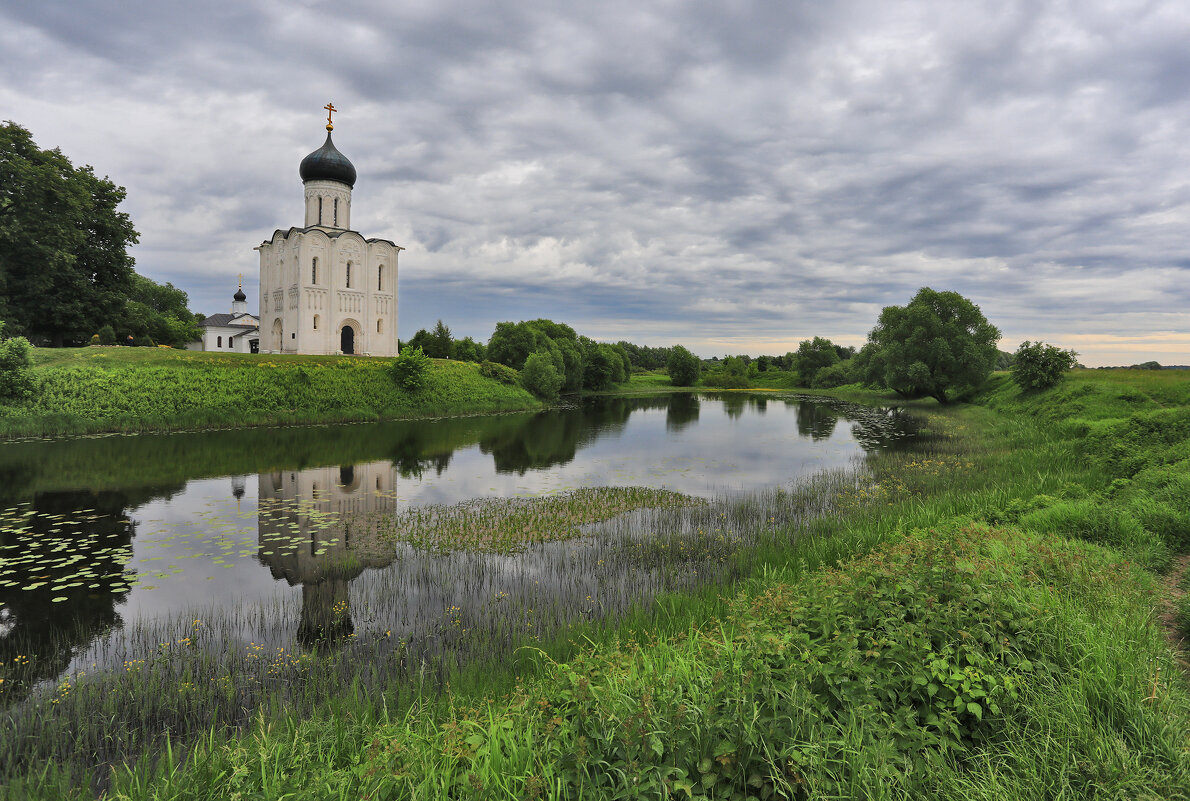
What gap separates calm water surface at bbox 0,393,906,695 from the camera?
7.90 m

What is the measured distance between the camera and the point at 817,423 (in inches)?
1455

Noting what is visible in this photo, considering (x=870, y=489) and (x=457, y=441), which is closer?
(x=870, y=489)

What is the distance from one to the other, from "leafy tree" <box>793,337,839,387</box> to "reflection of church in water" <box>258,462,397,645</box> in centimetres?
9089

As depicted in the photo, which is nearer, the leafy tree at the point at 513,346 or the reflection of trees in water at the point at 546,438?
the reflection of trees in water at the point at 546,438

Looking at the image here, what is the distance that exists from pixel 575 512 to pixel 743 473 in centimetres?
797

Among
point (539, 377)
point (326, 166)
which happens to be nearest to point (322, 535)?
point (539, 377)

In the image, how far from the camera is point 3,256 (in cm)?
3144

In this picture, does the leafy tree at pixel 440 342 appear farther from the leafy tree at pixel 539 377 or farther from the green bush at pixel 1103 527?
the green bush at pixel 1103 527

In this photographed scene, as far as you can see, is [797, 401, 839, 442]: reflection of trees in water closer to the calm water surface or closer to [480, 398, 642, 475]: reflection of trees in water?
the calm water surface

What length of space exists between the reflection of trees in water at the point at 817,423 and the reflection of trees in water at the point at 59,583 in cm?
2775

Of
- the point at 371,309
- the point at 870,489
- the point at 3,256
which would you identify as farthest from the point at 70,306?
the point at 870,489

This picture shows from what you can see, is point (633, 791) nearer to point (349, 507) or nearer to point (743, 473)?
point (349, 507)

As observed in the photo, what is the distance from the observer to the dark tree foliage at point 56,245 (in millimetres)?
31719

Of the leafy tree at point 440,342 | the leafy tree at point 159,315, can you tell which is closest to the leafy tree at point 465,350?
the leafy tree at point 440,342
